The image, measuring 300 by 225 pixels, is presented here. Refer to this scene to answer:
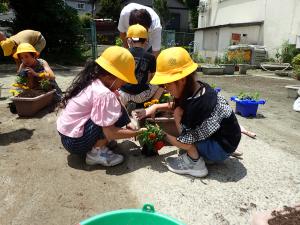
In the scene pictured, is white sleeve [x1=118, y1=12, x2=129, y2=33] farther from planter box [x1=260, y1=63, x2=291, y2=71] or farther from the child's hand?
planter box [x1=260, y1=63, x2=291, y2=71]

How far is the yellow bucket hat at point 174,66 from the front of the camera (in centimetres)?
238

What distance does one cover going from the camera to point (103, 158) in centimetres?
273

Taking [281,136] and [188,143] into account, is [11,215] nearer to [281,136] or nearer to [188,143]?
[188,143]

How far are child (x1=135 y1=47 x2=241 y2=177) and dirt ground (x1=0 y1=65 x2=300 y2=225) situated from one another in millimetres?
191

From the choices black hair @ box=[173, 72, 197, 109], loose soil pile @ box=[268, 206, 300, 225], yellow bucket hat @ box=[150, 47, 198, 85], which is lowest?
loose soil pile @ box=[268, 206, 300, 225]

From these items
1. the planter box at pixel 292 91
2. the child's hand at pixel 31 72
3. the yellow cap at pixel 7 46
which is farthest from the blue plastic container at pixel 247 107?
the yellow cap at pixel 7 46

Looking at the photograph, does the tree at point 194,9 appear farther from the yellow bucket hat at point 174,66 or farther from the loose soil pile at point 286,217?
the loose soil pile at point 286,217

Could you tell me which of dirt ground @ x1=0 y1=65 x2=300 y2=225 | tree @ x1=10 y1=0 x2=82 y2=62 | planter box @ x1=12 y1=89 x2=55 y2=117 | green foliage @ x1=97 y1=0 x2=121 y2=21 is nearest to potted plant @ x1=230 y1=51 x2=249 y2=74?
tree @ x1=10 y1=0 x2=82 y2=62

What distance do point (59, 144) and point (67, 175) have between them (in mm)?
771

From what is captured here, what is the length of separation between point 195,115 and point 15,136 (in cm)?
215

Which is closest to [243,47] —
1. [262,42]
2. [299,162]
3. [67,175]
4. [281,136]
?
[262,42]

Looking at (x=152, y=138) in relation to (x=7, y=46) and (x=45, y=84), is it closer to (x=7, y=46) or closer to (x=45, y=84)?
(x=45, y=84)

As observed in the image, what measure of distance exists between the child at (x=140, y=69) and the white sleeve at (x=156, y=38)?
1.47ft

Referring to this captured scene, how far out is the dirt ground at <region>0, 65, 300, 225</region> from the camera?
7.03ft
